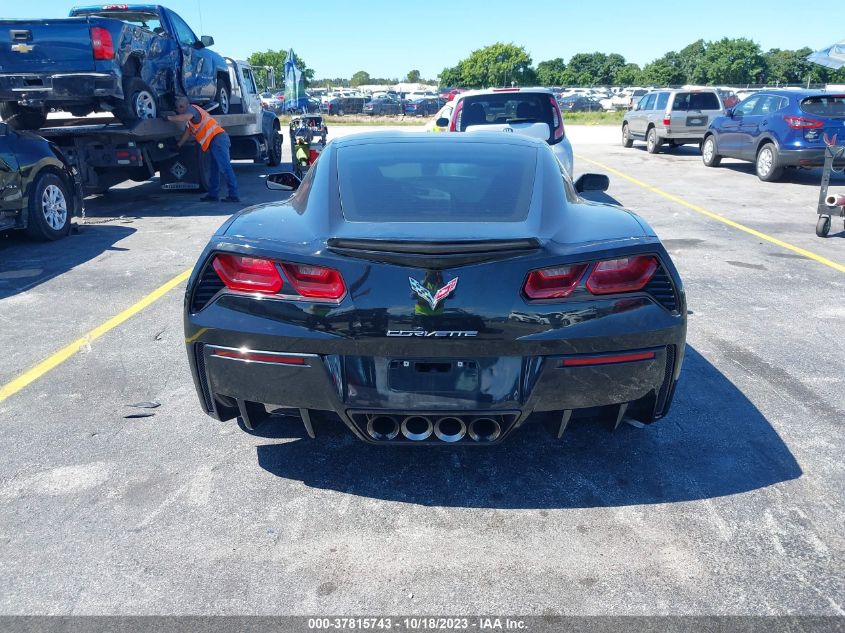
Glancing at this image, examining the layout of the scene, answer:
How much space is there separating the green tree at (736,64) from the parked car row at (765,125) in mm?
83817

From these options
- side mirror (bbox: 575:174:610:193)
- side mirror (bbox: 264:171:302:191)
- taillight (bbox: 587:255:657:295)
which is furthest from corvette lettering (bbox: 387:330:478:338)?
side mirror (bbox: 264:171:302:191)

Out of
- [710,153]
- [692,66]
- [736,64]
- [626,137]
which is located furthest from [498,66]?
[710,153]

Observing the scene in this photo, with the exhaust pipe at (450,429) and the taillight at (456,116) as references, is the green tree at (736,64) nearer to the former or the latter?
the taillight at (456,116)

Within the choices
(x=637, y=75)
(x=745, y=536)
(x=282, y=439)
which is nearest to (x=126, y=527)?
(x=282, y=439)

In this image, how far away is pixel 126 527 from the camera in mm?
2859

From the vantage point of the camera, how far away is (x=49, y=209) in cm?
854

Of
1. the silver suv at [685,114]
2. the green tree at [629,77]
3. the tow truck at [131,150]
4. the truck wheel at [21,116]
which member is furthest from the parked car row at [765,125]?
the green tree at [629,77]

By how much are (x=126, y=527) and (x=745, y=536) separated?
2454 mm

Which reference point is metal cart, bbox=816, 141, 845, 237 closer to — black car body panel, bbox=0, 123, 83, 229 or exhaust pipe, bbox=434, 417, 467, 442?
exhaust pipe, bbox=434, 417, 467, 442

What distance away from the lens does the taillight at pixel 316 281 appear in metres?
2.76

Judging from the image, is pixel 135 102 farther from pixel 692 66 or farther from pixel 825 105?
pixel 692 66

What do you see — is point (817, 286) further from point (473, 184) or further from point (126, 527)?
point (126, 527)

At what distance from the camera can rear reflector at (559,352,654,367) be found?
2766 mm

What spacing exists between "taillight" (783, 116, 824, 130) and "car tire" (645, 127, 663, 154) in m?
6.63
